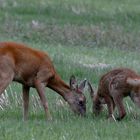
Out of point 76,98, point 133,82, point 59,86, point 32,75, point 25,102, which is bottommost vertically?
point 76,98

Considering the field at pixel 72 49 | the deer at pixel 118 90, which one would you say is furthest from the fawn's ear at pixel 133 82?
the field at pixel 72 49

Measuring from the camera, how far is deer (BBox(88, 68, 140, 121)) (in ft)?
50.1

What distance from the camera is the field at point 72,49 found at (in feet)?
43.5

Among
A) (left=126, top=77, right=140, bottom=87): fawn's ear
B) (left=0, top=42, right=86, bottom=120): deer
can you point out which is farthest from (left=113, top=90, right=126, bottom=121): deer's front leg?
(left=0, top=42, right=86, bottom=120): deer

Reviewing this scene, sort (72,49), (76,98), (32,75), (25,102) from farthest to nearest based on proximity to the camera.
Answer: (72,49) < (76,98) < (25,102) < (32,75)

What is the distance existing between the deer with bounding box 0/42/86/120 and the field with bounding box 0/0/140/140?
28 centimetres

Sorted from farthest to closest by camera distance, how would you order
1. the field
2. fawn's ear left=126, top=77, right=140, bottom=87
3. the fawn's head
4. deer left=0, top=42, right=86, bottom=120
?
the fawn's head < fawn's ear left=126, top=77, right=140, bottom=87 < deer left=0, top=42, right=86, bottom=120 < the field

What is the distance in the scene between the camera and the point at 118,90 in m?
15.4

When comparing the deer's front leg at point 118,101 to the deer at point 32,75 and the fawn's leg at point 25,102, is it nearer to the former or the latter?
the deer at point 32,75

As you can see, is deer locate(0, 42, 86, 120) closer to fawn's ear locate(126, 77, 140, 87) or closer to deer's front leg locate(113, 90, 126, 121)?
deer's front leg locate(113, 90, 126, 121)

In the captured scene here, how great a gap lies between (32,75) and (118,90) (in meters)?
1.70

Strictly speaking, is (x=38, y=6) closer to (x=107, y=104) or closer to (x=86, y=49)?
(x=86, y=49)

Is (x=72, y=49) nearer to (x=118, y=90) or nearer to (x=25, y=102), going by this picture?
(x=25, y=102)

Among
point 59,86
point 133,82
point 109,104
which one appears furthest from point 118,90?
point 59,86
